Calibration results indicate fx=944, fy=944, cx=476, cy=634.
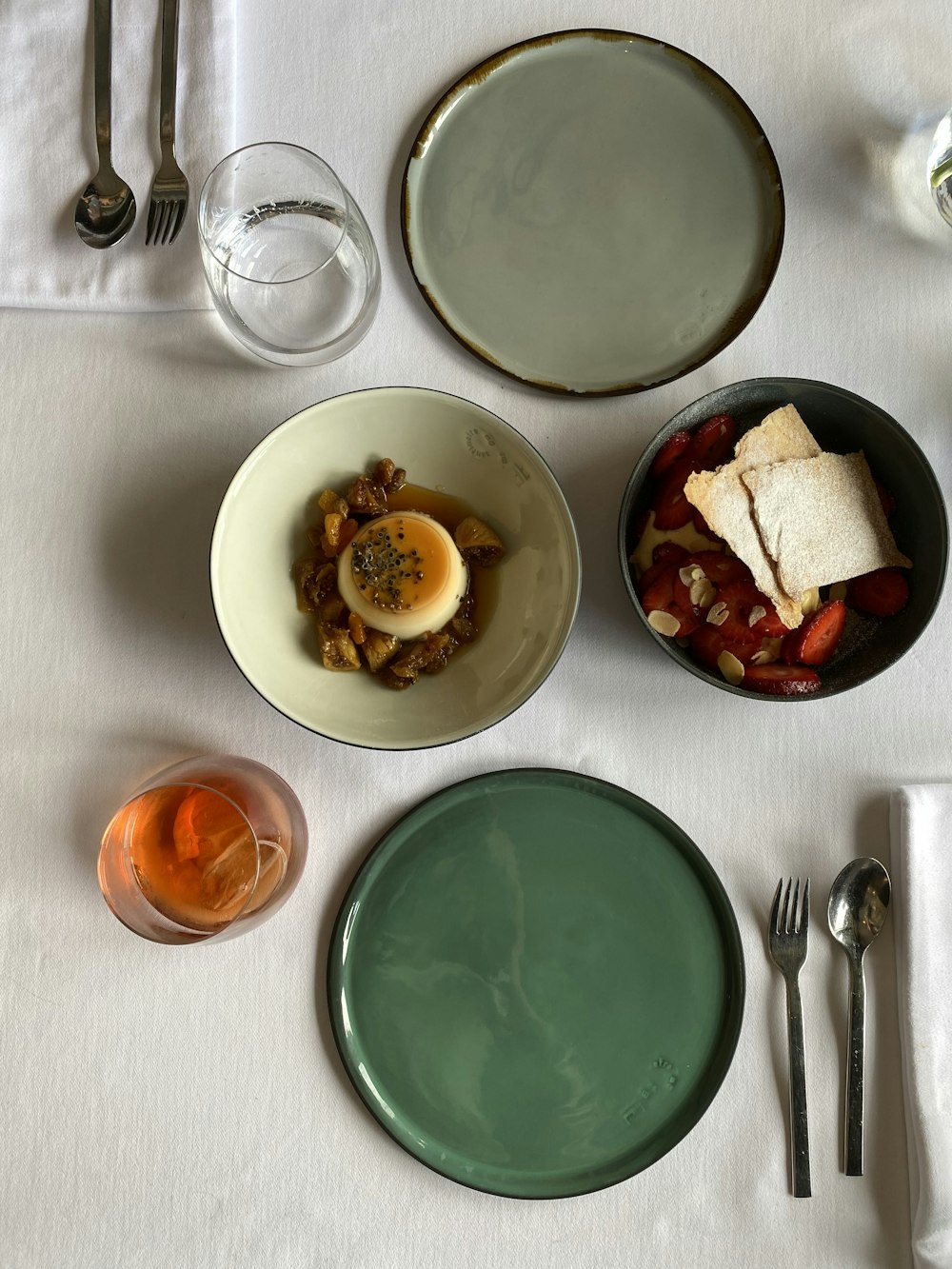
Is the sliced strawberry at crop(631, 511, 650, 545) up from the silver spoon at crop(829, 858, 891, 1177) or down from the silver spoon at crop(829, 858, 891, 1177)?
up

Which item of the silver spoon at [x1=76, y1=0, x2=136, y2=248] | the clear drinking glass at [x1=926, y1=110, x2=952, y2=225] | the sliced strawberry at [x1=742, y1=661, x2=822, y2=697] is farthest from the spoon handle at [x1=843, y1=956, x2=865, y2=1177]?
the silver spoon at [x1=76, y1=0, x2=136, y2=248]

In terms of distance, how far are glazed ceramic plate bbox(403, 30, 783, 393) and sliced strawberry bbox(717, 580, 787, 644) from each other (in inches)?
9.4

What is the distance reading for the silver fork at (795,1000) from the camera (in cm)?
91

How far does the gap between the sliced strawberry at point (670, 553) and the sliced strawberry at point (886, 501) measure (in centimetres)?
20

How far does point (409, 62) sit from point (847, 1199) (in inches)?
49.0

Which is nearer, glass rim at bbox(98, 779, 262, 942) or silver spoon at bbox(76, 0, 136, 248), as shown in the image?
glass rim at bbox(98, 779, 262, 942)

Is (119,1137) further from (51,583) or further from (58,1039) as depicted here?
(51,583)

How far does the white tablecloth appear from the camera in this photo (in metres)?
0.92

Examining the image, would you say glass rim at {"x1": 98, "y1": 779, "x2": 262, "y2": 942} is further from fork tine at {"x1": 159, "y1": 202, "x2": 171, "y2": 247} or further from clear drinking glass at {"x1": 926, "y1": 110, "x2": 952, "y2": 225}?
clear drinking glass at {"x1": 926, "y1": 110, "x2": 952, "y2": 225}

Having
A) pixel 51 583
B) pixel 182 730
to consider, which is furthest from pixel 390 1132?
pixel 51 583

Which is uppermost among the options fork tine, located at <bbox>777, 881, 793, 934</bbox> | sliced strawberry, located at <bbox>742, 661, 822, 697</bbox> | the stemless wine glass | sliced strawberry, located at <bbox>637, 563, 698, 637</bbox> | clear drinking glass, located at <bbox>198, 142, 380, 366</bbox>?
clear drinking glass, located at <bbox>198, 142, 380, 366</bbox>

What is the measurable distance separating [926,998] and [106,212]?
1.14m

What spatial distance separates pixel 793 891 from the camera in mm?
948

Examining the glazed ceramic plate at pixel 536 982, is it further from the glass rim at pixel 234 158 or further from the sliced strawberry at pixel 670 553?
the glass rim at pixel 234 158
